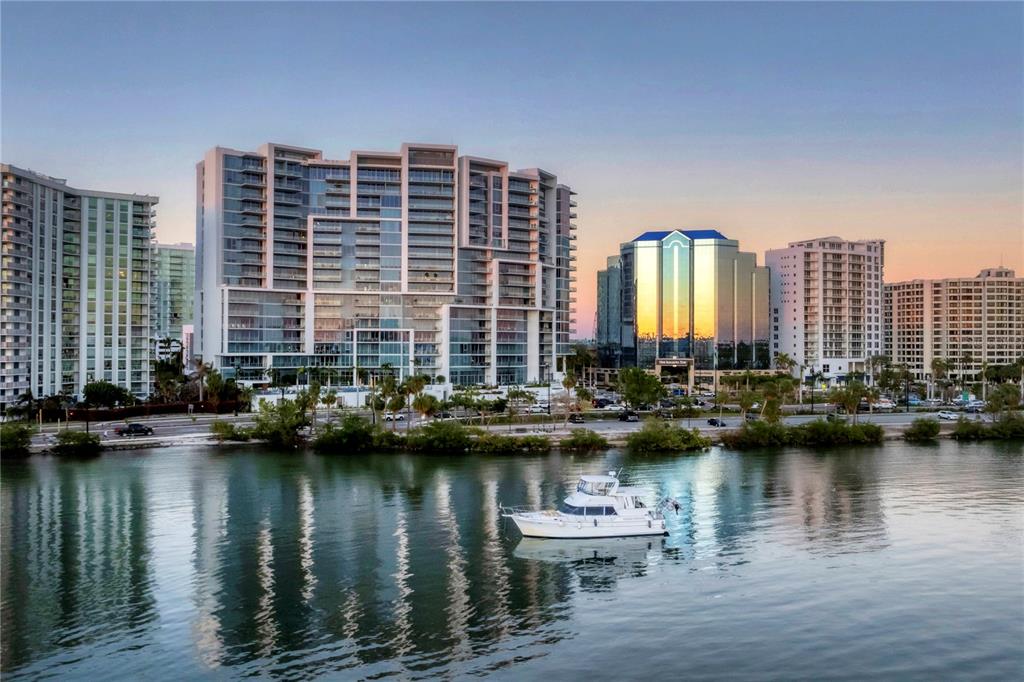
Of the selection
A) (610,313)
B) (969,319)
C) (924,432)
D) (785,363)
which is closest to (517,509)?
(924,432)

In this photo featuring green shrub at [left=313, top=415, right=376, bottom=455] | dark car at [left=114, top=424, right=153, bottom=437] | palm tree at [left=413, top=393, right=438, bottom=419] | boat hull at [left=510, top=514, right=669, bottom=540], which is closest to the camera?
boat hull at [left=510, top=514, right=669, bottom=540]

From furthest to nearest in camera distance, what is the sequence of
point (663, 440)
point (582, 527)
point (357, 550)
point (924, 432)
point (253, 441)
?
point (924, 432)
point (253, 441)
point (663, 440)
point (582, 527)
point (357, 550)

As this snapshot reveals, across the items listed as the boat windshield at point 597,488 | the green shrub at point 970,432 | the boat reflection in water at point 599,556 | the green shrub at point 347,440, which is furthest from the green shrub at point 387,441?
the green shrub at point 970,432

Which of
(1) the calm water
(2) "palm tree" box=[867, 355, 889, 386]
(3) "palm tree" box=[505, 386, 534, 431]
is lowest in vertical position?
(1) the calm water

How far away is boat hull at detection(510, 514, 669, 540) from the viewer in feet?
127

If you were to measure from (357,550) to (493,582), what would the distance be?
714 centimetres

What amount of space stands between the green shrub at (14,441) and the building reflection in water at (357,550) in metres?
4.90

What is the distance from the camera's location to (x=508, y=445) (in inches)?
2598

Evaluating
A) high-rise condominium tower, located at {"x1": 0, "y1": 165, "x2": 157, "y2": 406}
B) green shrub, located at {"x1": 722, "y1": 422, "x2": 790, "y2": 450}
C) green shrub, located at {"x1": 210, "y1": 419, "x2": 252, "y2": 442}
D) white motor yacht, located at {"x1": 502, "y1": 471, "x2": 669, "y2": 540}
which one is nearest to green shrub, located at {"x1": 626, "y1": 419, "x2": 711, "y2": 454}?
green shrub, located at {"x1": 722, "y1": 422, "x2": 790, "y2": 450}

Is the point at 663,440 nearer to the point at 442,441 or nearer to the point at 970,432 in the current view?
the point at 442,441

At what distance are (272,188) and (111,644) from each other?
300 feet

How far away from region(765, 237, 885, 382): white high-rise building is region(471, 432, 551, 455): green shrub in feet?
308

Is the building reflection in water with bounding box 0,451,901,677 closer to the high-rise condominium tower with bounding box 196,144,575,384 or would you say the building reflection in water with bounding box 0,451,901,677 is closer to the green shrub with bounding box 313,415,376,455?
the green shrub with bounding box 313,415,376,455

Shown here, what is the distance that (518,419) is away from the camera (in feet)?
273
